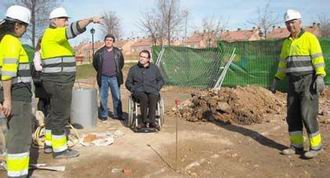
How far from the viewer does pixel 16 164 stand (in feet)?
15.8

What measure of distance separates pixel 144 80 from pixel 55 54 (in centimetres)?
242

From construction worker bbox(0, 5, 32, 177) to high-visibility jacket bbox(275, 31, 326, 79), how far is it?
3773 mm

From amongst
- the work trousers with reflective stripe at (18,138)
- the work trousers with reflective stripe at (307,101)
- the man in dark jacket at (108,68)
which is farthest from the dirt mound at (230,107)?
the work trousers with reflective stripe at (18,138)

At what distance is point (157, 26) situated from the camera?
120 ft

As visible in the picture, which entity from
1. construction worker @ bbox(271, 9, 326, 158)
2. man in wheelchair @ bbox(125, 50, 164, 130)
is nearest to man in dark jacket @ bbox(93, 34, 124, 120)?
man in wheelchair @ bbox(125, 50, 164, 130)

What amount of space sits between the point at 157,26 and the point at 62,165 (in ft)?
103

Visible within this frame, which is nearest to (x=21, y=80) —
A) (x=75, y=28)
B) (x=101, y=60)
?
(x=75, y=28)

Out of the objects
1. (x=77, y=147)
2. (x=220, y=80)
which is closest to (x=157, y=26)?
(x=220, y=80)

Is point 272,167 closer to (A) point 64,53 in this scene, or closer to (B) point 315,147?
(B) point 315,147

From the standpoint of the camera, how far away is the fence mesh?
47.3 ft

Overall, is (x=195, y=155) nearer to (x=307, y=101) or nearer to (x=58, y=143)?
(x=307, y=101)

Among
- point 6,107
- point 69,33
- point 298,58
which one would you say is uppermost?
point 69,33

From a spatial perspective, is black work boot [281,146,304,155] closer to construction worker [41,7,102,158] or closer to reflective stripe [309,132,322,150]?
reflective stripe [309,132,322,150]

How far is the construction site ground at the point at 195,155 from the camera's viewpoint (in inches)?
222
